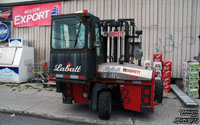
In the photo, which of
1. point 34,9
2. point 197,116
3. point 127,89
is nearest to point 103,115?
point 127,89

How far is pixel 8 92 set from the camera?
7.92m

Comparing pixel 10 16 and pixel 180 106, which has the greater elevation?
pixel 10 16

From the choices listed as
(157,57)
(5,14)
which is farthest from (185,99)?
(5,14)

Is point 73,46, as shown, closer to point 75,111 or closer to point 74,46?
point 74,46

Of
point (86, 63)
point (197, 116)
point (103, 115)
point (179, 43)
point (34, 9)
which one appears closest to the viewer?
point (86, 63)

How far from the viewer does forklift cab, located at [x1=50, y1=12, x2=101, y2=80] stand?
13.9ft

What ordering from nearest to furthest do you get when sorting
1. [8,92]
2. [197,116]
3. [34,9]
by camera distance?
[197,116] → [8,92] → [34,9]

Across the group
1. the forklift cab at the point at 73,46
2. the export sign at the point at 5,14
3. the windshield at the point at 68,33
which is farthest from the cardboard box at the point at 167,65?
the export sign at the point at 5,14

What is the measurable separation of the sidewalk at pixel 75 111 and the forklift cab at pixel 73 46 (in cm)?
131

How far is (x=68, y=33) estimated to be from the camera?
14.6ft

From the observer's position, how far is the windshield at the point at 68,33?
4.32 meters

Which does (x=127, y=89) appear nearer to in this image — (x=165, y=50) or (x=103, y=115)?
(x=103, y=115)

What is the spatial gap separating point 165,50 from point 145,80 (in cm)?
500

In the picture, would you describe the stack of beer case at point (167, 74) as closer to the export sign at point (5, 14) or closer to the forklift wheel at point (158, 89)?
the forklift wheel at point (158, 89)
